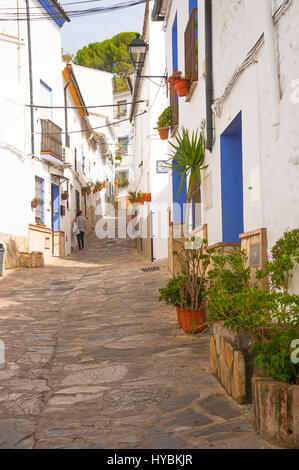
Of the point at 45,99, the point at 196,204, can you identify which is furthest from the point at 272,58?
the point at 45,99

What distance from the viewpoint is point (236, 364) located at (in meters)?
3.45

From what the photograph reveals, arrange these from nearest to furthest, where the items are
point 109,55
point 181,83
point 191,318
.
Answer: point 191,318
point 181,83
point 109,55

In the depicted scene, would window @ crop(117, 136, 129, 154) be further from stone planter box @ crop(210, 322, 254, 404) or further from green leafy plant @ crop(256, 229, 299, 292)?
green leafy plant @ crop(256, 229, 299, 292)

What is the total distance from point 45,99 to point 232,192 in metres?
13.6

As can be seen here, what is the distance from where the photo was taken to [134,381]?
432 cm

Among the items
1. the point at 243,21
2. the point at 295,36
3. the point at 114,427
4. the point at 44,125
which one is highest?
the point at 44,125

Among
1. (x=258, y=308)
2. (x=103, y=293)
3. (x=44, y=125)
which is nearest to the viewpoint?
(x=258, y=308)

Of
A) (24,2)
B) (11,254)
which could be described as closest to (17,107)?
(24,2)

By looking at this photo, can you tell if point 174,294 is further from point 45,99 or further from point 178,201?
point 45,99

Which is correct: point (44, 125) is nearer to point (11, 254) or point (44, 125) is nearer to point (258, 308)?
point (11, 254)

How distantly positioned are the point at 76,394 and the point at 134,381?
1.81 feet

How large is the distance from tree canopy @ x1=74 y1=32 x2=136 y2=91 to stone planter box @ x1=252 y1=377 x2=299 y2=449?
42.2 meters

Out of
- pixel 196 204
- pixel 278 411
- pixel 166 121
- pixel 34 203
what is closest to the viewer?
pixel 278 411

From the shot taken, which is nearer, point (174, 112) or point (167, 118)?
point (174, 112)
